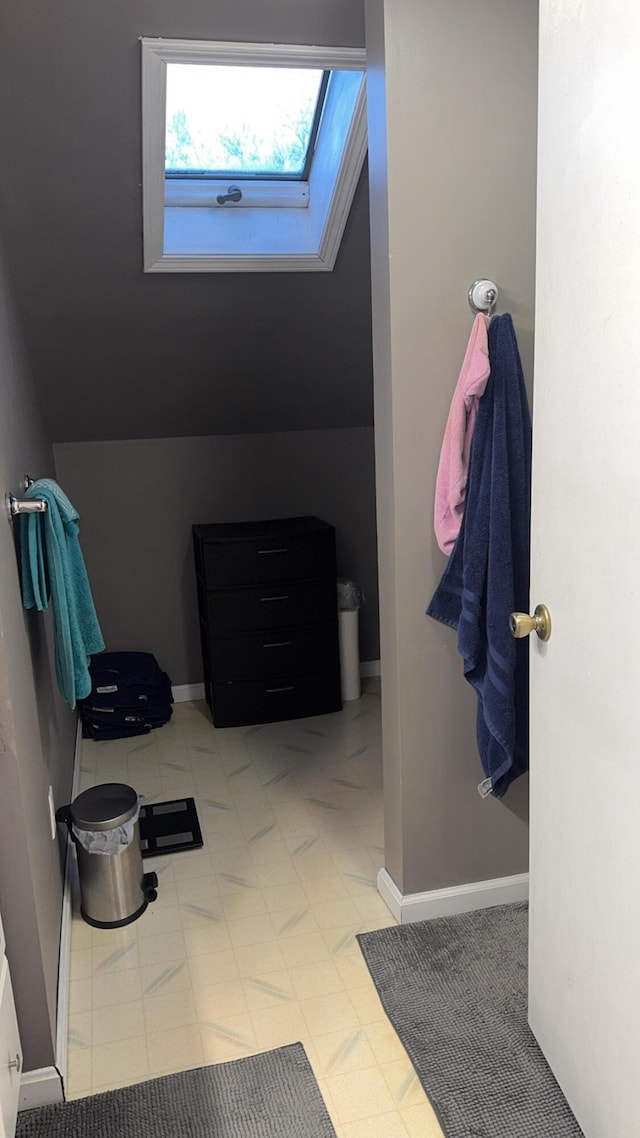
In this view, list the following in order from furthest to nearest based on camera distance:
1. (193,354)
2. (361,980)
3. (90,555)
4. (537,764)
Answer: (90,555) < (193,354) < (361,980) < (537,764)

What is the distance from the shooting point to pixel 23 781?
5.10ft

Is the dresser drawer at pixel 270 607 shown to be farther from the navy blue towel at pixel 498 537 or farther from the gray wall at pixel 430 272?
the navy blue towel at pixel 498 537

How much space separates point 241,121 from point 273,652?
6.18ft

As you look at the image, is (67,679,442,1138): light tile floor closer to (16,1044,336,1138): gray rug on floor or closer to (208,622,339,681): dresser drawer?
(16,1044,336,1138): gray rug on floor

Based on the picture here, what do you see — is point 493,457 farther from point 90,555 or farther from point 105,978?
point 90,555

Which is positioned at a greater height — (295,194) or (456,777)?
(295,194)

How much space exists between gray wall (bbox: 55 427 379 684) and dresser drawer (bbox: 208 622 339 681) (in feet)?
1.40

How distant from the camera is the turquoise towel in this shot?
1885mm

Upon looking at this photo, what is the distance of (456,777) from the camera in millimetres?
2049

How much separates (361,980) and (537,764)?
2.51 ft

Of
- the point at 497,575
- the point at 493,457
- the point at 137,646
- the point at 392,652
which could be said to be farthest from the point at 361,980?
the point at 137,646

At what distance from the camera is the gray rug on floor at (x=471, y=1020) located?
1.52 m

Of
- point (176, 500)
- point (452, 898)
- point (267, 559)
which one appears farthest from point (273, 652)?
point (452, 898)

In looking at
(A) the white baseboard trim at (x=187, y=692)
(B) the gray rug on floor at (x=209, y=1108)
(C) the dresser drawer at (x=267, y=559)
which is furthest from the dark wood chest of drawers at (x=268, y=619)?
(B) the gray rug on floor at (x=209, y=1108)
